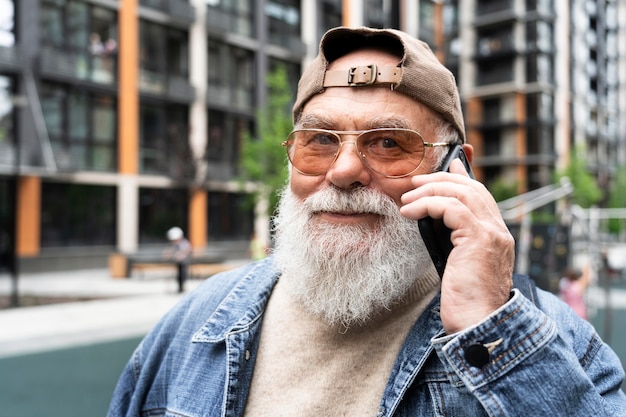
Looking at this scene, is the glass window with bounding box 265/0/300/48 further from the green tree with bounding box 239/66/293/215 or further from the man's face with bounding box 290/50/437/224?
the man's face with bounding box 290/50/437/224

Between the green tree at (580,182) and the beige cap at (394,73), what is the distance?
4507cm

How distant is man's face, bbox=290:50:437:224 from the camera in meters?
1.69

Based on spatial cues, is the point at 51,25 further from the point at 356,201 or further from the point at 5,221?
the point at 356,201

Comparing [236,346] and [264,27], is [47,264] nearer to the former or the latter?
[264,27]

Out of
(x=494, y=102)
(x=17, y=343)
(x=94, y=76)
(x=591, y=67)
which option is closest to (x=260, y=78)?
(x=94, y=76)

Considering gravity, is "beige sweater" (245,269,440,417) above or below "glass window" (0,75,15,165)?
below

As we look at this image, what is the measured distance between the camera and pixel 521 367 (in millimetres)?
1314

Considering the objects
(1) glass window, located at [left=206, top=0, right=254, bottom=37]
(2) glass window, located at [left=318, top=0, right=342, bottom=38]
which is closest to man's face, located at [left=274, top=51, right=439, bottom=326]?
(1) glass window, located at [left=206, top=0, right=254, bottom=37]

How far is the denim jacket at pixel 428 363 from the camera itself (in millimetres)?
1307

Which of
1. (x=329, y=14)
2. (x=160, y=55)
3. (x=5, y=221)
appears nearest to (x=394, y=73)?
(x=5, y=221)

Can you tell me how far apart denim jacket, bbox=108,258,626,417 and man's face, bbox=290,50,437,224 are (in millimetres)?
382

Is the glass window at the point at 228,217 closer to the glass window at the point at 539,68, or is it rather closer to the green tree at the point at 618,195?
the glass window at the point at 539,68

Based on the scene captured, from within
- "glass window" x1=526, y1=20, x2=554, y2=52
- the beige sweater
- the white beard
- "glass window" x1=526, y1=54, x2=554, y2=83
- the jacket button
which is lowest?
the beige sweater

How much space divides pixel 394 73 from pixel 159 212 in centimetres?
2714
